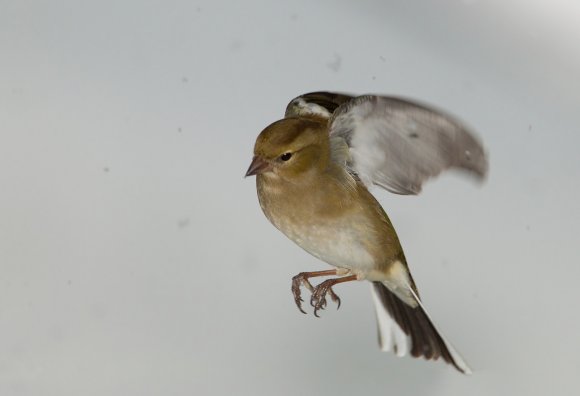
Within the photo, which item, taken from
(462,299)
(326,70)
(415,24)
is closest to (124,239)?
(326,70)

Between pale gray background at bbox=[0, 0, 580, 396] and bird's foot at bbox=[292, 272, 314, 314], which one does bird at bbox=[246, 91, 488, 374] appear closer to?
bird's foot at bbox=[292, 272, 314, 314]

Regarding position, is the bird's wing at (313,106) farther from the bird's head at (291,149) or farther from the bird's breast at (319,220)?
the bird's breast at (319,220)

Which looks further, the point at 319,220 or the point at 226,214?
the point at 226,214

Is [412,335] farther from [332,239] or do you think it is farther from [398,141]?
[398,141]

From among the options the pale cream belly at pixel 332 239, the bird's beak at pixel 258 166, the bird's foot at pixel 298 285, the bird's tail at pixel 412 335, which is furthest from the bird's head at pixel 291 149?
the bird's tail at pixel 412 335

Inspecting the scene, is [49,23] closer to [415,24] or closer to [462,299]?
[415,24]

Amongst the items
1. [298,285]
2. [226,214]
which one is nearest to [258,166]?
[298,285]

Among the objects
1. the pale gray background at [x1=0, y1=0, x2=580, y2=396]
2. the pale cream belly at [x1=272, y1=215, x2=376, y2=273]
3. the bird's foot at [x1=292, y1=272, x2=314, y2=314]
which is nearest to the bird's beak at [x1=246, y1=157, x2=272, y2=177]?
the pale cream belly at [x1=272, y1=215, x2=376, y2=273]

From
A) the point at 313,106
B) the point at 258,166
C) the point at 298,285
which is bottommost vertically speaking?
Result: the point at 298,285
